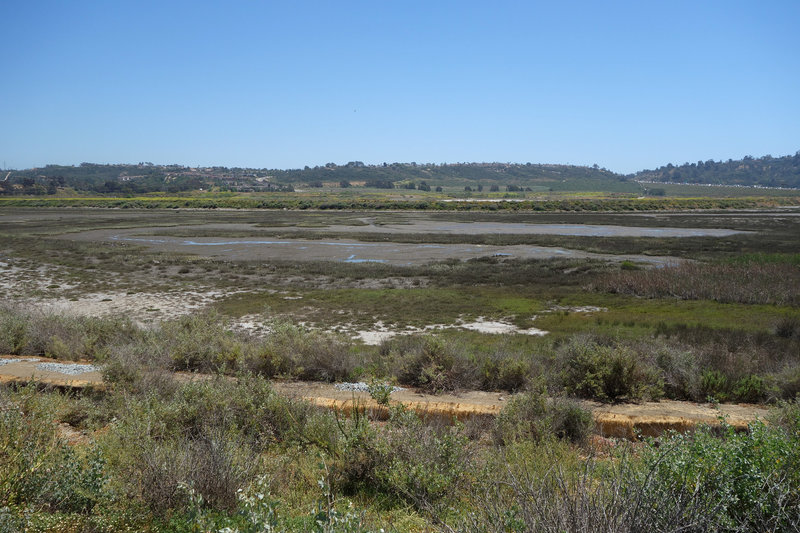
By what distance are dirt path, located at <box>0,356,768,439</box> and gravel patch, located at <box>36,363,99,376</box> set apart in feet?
0.13

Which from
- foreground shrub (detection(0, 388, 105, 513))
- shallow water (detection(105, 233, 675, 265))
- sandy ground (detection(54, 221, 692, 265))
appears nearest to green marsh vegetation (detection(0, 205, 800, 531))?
foreground shrub (detection(0, 388, 105, 513))

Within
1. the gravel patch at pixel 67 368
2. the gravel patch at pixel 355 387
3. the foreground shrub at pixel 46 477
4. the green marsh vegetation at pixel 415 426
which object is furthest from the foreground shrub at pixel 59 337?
the foreground shrub at pixel 46 477

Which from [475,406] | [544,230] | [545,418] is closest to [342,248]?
[544,230]

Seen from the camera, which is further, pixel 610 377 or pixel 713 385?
pixel 713 385

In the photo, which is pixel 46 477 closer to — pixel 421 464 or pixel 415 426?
pixel 421 464

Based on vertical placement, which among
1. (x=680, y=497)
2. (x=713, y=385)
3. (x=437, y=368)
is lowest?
(x=713, y=385)

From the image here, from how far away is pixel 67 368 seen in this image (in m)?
9.42

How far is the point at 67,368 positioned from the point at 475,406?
308 inches

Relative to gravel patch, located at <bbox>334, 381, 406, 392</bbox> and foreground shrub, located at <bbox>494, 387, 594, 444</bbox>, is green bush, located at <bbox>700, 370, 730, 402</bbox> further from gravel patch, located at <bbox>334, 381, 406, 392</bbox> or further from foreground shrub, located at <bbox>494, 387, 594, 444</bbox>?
gravel patch, located at <bbox>334, 381, 406, 392</bbox>

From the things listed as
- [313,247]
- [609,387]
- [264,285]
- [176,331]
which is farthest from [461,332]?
[313,247]

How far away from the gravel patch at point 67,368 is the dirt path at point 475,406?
40mm

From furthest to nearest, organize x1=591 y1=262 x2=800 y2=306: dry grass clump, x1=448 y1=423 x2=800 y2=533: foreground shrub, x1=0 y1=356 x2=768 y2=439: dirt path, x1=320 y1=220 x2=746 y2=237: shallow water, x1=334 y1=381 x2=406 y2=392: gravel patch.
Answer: x1=320 y1=220 x2=746 y2=237: shallow water < x1=591 y1=262 x2=800 y2=306: dry grass clump < x1=334 y1=381 x2=406 y2=392: gravel patch < x1=0 y1=356 x2=768 y2=439: dirt path < x1=448 y1=423 x2=800 y2=533: foreground shrub

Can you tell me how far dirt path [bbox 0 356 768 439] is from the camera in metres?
7.22

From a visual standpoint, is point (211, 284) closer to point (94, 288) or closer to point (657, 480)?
point (94, 288)
